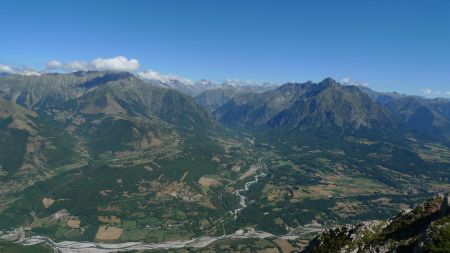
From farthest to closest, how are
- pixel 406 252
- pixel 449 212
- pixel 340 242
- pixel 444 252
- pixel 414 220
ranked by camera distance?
1. pixel 340 242
2. pixel 414 220
3. pixel 449 212
4. pixel 406 252
5. pixel 444 252

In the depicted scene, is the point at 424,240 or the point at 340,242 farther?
the point at 340,242

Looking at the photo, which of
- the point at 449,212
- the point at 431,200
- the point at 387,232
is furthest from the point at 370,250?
the point at 431,200

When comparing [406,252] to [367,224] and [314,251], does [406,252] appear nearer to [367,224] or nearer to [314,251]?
[367,224]

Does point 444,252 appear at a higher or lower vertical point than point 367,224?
higher

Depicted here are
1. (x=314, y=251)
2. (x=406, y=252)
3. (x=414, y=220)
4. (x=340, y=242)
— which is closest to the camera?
(x=406, y=252)

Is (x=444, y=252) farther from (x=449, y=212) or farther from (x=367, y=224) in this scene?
(x=367, y=224)

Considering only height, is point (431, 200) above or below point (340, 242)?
above

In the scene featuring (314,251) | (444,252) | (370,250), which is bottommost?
(314,251)

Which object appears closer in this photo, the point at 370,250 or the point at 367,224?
the point at 370,250

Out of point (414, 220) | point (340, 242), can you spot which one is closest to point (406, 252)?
point (414, 220)
